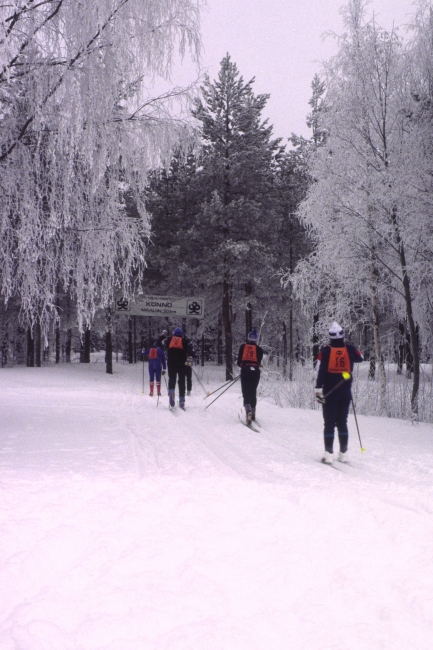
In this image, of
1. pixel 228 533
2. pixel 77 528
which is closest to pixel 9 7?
pixel 77 528

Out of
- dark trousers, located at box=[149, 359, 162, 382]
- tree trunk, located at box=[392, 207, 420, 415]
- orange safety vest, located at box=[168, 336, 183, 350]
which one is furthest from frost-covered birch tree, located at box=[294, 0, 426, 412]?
dark trousers, located at box=[149, 359, 162, 382]

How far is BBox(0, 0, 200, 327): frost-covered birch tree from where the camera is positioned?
6098mm

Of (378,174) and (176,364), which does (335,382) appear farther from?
(378,174)

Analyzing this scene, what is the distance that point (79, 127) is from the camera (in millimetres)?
6180

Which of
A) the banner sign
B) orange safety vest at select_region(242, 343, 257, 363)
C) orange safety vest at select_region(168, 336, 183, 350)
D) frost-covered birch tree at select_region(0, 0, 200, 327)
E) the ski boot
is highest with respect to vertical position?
frost-covered birch tree at select_region(0, 0, 200, 327)

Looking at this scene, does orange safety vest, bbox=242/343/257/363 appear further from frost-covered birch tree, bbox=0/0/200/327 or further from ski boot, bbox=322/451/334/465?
ski boot, bbox=322/451/334/465

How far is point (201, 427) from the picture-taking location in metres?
9.04

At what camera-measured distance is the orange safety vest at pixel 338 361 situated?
6.93 metres

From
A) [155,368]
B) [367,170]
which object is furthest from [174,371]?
[367,170]

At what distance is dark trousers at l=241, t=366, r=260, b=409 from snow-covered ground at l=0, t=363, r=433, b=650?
2.55m

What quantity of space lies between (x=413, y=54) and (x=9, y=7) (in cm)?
968

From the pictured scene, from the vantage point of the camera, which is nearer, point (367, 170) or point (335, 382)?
point (335, 382)

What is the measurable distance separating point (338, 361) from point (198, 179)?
1775cm

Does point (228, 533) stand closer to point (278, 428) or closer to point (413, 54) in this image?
point (278, 428)
